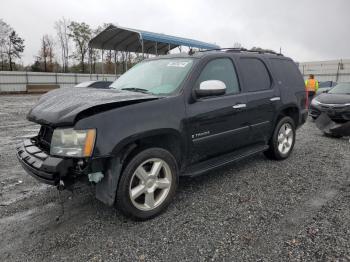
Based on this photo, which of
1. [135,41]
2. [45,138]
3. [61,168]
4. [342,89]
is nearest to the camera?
[61,168]

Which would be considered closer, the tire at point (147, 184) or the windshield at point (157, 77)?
the tire at point (147, 184)

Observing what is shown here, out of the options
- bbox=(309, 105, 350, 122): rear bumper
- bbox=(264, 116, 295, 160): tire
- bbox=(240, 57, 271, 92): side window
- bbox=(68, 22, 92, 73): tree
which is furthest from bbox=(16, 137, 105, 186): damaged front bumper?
bbox=(68, 22, 92, 73): tree

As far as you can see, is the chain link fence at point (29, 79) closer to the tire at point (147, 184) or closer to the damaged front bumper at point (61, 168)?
the damaged front bumper at point (61, 168)

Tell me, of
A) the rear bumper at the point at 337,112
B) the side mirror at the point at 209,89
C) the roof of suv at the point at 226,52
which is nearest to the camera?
the side mirror at the point at 209,89

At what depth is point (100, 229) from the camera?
2.96 metres

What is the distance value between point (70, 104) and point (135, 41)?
19072 mm

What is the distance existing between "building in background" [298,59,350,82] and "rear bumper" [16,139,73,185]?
3133 centimetres

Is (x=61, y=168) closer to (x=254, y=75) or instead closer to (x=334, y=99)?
(x=254, y=75)

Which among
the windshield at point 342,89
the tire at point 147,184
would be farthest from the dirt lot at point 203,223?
the windshield at point 342,89

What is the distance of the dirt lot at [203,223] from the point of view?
257cm

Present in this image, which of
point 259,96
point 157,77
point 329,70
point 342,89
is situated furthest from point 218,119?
point 329,70

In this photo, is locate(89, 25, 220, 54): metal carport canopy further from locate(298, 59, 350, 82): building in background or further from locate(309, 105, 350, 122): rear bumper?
locate(298, 59, 350, 82): building in background

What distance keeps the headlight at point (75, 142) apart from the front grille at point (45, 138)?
558 mm

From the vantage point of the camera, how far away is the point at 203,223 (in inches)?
120
